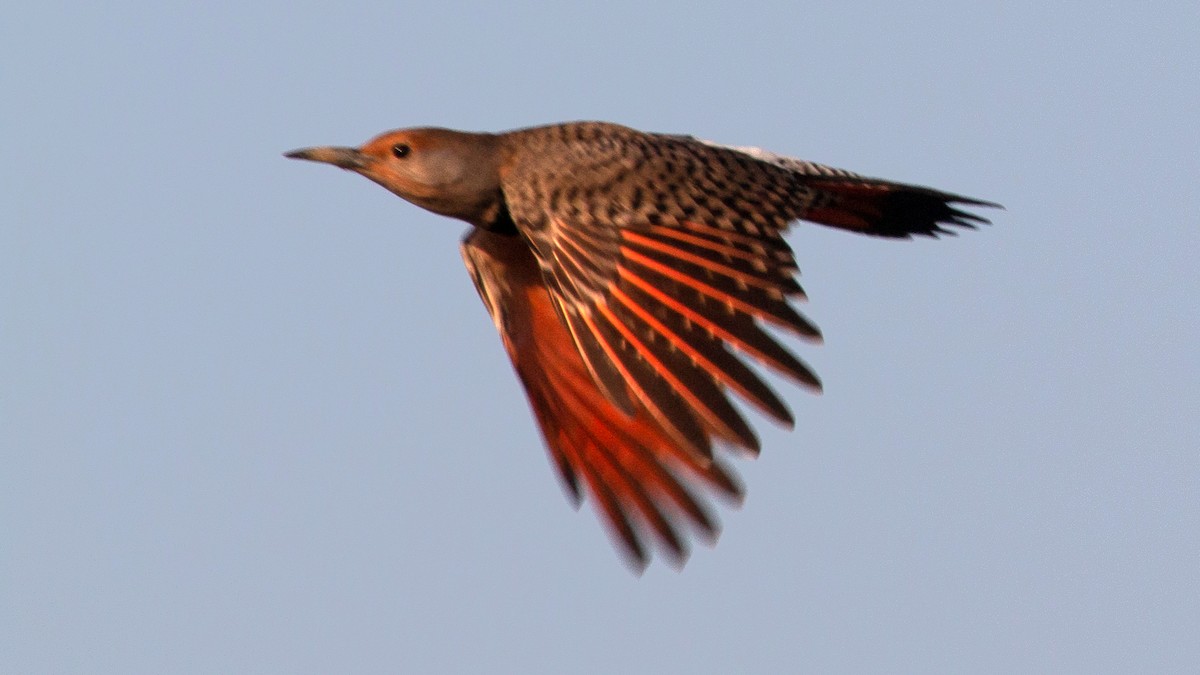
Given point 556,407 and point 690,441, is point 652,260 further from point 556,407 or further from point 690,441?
point 556,407

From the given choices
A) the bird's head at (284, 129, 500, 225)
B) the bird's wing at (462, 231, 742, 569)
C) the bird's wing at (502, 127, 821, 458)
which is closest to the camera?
the bird's wing at (502, 127, 821, 458)

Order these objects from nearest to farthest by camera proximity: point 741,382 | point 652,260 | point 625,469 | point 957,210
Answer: point 741,382
point 652,260
point 625,469
point 957,210

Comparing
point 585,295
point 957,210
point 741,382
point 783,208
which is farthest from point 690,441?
point 957,210

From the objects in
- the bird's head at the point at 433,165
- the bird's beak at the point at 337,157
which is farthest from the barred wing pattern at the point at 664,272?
the bird's beak at the point at 337,157

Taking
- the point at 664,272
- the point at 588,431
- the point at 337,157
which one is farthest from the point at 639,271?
the point at 337,157

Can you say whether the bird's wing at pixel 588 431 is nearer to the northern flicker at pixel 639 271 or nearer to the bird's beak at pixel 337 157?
the northern flicker at pixel 639 271

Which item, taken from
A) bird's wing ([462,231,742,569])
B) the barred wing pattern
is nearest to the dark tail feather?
the barred wing pattern

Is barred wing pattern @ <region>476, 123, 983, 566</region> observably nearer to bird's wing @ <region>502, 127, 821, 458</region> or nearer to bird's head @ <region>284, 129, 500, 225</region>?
bird's wing @ <region>502, 127, 821, 458</region>
